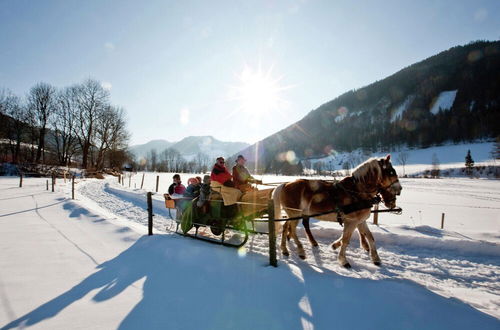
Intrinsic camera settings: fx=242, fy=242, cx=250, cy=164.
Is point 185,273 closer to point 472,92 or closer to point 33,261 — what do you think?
point 33,261

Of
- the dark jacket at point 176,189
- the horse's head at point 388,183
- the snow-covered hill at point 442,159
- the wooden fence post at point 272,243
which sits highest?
the snow-covered hill at point 442,159

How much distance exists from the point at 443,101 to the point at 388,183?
13541 centimetres

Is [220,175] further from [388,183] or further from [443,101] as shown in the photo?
[443,101]

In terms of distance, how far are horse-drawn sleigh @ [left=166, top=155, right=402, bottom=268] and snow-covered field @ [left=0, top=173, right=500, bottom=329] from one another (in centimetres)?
51

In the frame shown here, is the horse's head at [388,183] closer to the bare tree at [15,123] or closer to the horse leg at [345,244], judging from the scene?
the horse leg at [345,244]

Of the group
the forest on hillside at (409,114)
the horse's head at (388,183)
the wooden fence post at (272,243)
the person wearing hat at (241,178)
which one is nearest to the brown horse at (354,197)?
the horse's head at (388,183)

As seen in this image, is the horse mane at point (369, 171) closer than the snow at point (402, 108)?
Yes

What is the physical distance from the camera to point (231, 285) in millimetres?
3158

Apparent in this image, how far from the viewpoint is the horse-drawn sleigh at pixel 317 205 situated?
14.5 ft

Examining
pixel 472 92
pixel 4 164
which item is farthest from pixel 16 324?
pixel 472 92

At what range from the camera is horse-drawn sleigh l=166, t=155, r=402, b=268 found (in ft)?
14.5

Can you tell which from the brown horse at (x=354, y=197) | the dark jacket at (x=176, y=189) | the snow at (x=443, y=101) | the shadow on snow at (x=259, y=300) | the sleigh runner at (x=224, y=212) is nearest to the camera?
the shadow on snow at (x=259, y=300)

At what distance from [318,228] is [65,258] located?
5772 millimetres

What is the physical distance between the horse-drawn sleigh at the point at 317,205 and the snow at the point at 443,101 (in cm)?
12471
